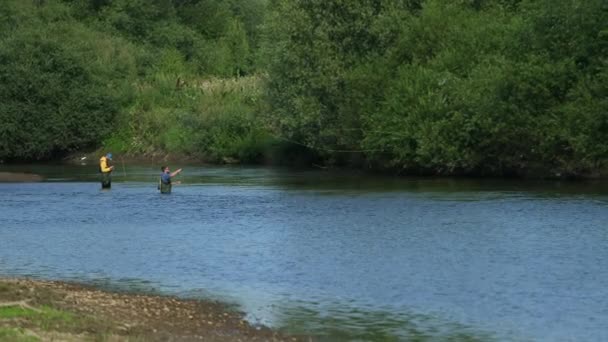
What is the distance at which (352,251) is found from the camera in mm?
33500

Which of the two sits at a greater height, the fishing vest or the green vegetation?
the green vegetation

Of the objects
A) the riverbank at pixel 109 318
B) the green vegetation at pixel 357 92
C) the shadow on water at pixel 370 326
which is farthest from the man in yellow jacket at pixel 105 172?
the shadow on water at pixel 370 326

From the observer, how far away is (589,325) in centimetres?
2222

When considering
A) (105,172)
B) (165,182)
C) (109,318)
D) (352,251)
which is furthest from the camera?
(105,172)

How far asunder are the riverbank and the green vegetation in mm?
32658

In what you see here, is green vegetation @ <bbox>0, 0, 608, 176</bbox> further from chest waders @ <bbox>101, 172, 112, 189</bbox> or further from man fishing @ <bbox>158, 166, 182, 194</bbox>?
chest waders @ <bbox>101, 172, 112, 189</bbox>

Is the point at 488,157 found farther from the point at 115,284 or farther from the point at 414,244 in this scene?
the point at 115,284

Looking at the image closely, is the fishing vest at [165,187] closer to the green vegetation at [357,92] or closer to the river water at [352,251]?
the river water at [352,251]

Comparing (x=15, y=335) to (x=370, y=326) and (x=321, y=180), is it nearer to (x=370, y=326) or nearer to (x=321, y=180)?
(x=370, y=326)

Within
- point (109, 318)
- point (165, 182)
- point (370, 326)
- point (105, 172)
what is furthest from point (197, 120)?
point (109, 318)

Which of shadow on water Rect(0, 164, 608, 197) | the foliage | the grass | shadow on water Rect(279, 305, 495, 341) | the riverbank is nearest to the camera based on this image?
the grass

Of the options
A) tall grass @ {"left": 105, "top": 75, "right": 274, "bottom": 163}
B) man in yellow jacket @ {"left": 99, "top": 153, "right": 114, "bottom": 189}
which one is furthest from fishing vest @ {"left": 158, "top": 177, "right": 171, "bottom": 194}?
tall grass @ {"left": 105, "top": 75, "right": 274, "bottom": 163}

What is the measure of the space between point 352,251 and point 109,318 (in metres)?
13.4

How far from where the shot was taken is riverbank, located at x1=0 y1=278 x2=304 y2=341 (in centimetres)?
1917
